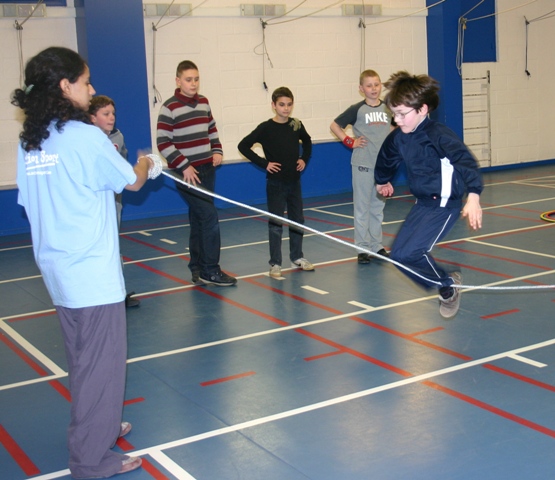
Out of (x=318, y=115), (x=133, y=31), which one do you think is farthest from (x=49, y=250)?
(x=318, y=115)

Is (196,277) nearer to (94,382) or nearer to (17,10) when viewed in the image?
(94,382)

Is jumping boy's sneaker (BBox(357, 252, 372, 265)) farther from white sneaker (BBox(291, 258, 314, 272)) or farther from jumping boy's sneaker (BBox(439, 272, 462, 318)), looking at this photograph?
jumping boy's sneaker (BBox(439, 272, 462, 318))

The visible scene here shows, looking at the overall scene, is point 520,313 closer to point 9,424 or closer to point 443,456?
point 443,456

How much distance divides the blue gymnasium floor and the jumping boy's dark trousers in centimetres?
58

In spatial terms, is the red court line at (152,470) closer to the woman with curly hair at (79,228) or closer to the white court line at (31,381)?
the woman with curly hair at (79,228)

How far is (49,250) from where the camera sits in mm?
3203

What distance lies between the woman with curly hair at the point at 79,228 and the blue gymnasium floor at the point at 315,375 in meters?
0.38

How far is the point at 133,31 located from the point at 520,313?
25.0 feet

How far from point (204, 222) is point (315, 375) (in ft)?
8.04

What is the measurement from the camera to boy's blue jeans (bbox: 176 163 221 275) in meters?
6.56

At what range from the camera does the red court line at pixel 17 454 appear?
3.49m

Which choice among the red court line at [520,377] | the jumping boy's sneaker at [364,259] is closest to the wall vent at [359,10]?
the jumping boy's sneaker at [364,259]

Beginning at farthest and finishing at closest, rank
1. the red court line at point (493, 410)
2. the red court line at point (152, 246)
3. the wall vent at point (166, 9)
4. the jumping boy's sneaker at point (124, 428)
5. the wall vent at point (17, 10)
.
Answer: the wall vent at point (166, 9) < the wall vent at point (17, 10) < the red court line at point (152, 246) < the jumping boy's sneaker at point (124, 428) < the red court line at point (493, 410)

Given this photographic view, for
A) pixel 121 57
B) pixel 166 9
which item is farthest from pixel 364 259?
pixel 166 9
